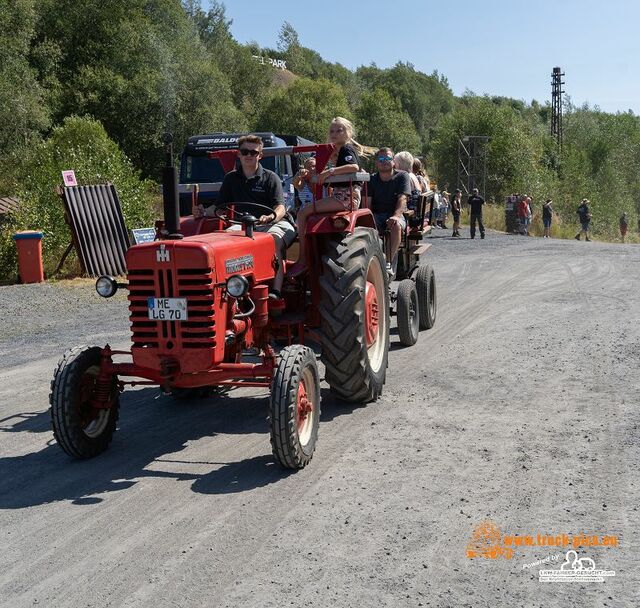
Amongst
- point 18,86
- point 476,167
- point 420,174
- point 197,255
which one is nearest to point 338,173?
point 197,255

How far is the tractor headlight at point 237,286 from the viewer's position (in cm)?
515

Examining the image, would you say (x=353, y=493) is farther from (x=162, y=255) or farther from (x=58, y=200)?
(x=58, y=200)

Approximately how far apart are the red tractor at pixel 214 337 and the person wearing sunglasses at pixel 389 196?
8.68 feet

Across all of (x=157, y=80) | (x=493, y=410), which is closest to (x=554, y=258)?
(x=493, y=410)

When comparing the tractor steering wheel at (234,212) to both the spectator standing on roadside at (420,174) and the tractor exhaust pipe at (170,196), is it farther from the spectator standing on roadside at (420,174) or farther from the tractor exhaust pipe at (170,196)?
the spectator standing on roadside at (420,174)

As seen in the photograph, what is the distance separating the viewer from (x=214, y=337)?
5.26m

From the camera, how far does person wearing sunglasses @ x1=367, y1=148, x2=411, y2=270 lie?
8992 mm

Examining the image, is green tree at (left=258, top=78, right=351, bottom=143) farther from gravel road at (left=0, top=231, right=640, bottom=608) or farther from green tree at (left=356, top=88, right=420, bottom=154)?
gravel road at (left=0, top=231, right=640, bottom=608)

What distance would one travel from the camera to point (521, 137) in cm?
5444

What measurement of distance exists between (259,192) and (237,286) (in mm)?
1534

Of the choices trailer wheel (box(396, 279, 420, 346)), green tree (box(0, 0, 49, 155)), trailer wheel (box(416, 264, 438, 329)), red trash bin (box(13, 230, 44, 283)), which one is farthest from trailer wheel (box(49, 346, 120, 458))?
green tree (box(0, 0, 49, 155))

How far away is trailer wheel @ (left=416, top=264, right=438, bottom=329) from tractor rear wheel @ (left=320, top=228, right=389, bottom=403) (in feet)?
10.4

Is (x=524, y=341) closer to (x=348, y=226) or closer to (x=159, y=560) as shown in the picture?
(x=348, y=226)

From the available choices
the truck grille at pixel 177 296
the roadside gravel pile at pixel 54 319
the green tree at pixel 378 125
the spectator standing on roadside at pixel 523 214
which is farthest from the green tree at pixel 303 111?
the truck grille at pixel 177 296
